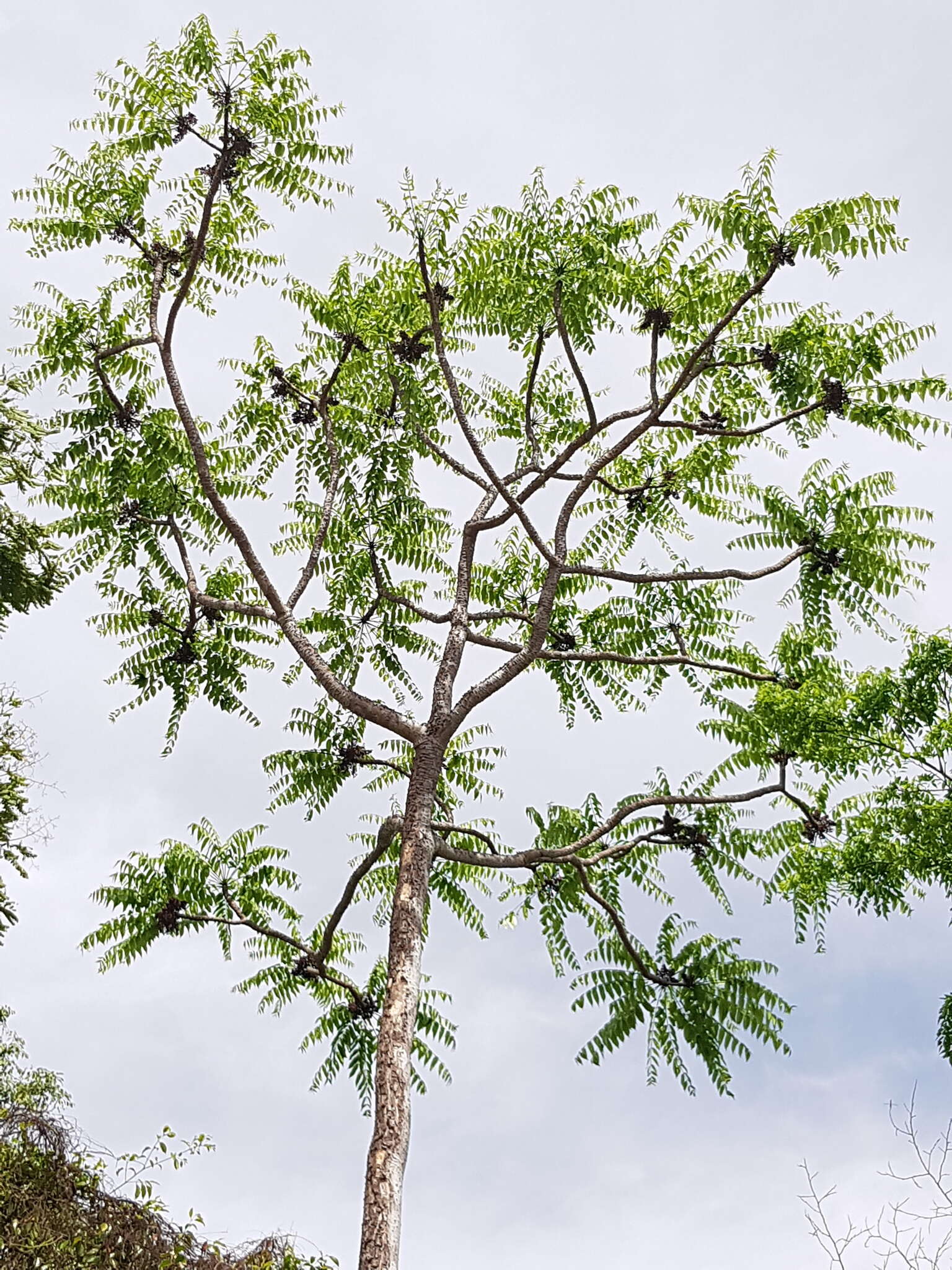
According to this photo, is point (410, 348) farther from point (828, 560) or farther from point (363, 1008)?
point (363, 1008)

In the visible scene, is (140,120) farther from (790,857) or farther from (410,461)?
(790,857)

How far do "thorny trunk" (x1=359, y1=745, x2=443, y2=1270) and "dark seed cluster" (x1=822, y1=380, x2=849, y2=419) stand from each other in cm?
435

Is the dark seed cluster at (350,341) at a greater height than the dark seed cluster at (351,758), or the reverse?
the dark seed cluster at (350,341)

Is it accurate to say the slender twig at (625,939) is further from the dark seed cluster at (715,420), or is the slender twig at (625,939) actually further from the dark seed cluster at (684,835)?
the dark seed cluster at (715,420)

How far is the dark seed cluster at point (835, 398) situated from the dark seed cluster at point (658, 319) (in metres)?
1.50

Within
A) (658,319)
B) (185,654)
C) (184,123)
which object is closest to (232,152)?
(184,123)

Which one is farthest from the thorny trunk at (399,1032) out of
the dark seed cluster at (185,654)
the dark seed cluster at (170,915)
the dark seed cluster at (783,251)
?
the dark seed cluster at (783,251)

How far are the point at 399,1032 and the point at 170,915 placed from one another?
2.33 m

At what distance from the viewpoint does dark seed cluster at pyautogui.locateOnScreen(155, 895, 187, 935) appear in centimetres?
893

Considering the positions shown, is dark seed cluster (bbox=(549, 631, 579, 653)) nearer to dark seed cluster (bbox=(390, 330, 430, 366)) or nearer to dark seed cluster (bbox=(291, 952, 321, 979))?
dark seed cluster (bbox=(390, 330, 430, 366))

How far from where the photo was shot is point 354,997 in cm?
950

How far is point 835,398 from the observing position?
29.4 ft

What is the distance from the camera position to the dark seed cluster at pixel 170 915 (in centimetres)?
893

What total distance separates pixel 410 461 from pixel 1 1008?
267 inches
